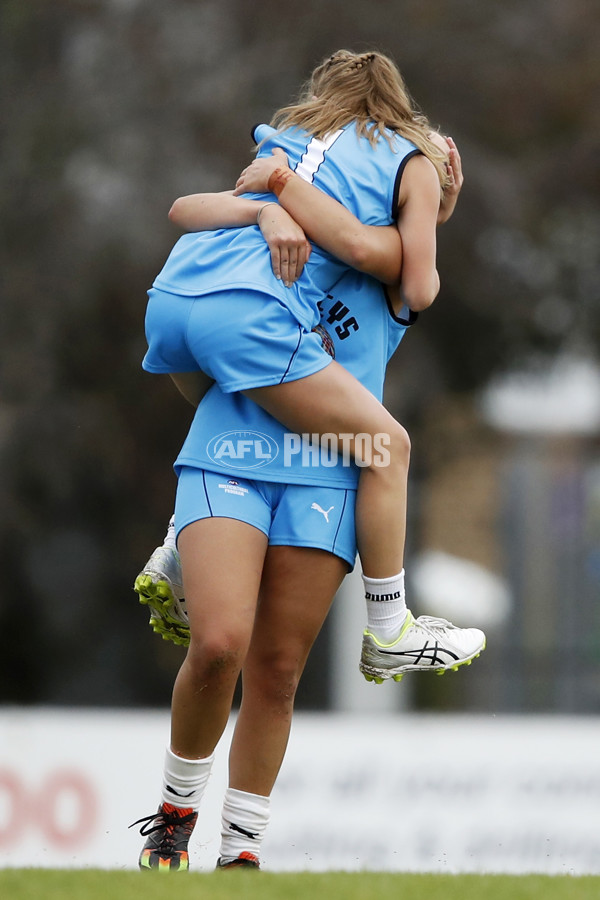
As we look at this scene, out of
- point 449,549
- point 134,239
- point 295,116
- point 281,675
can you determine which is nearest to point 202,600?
point 281,675

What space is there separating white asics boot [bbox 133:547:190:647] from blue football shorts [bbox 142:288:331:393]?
1.87ft

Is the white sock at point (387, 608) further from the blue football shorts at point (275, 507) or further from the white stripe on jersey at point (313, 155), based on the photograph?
the white stripe on jersey at point (313, 155)

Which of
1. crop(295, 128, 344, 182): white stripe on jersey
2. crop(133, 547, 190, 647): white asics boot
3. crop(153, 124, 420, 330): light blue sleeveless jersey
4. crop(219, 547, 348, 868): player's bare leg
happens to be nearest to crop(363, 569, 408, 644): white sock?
crop(219, 547, 348, 868): player's bare leg

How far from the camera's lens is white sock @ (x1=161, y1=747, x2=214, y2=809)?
13.4ft

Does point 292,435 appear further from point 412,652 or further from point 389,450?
point 412,652

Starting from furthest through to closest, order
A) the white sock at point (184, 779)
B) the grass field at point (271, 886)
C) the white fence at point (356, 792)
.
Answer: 1. the white fence at point (356, 792)
2. the white sock at point (184, 779)
3. the grass field at point (271, 886)

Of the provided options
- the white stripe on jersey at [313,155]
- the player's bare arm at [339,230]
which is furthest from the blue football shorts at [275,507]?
the white stripe on jersey at [313,155]

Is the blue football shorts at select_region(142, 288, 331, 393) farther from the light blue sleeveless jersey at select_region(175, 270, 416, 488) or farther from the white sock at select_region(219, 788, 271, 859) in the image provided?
the white sock at select_region(219, 788, 271, 859)

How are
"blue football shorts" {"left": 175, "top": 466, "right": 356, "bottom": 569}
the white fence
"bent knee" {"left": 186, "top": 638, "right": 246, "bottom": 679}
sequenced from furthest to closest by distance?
the white fence, "blue football shorts" {"left": 175, "top": 466, "right": 356, "bottom": 569}, "bent knee" {"left": 186, "top": 638, "right": 246, "bottom": 679}

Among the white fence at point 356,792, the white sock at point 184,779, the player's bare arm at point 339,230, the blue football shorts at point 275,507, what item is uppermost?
the player's bare arm at point 339,230

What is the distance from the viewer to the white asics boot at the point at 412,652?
4086mm

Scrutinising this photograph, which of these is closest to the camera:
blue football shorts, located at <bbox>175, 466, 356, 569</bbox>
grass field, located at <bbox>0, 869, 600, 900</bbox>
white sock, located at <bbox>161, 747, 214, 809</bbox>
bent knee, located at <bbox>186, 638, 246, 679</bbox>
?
grass field, located at <bbox>0, 869, 600, 900</bbox>
